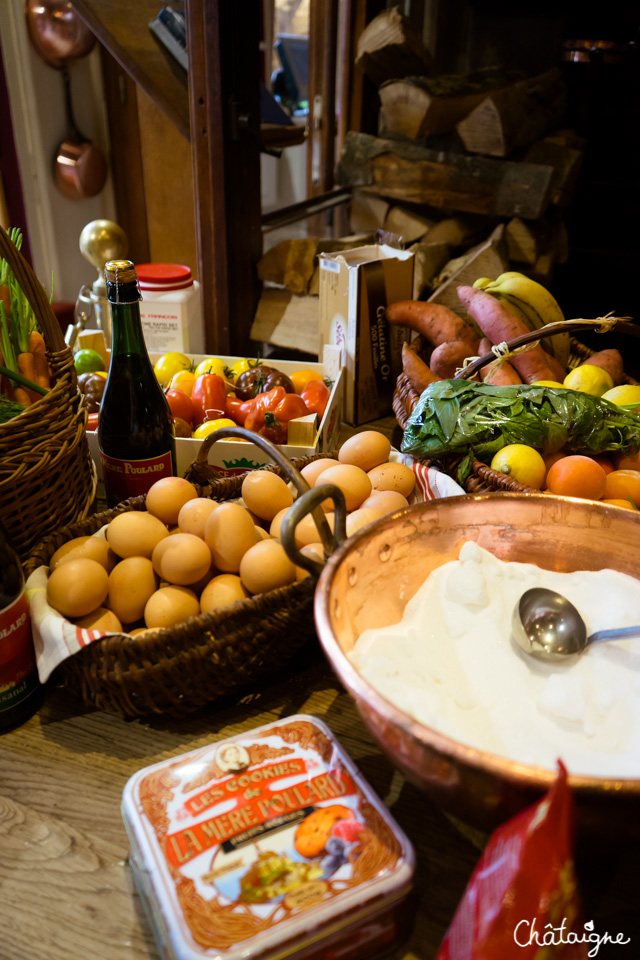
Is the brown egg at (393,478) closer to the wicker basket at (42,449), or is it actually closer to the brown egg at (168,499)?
the brown egg at (168,499)

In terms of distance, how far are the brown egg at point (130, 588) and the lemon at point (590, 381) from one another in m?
0.74

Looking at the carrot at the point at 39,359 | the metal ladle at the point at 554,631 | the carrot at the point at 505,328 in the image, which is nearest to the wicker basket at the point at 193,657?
the metal ladle at the point at 554,631

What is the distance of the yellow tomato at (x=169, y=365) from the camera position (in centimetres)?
136

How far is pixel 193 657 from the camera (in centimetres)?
64

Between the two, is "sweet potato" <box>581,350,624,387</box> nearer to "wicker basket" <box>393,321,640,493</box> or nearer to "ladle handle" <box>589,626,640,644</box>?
"wicker basket" <box>393,321,640,493</box>

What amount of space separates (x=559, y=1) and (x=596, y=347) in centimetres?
141

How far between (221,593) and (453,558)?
0.24m

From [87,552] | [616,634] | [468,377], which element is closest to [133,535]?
[87,552]

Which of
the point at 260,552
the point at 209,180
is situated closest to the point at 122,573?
the point at 260,552

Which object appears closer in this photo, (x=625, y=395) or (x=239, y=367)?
(x=625, y=395)

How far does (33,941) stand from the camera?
531 millimetres

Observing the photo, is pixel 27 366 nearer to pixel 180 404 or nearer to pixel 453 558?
pixel 180 404

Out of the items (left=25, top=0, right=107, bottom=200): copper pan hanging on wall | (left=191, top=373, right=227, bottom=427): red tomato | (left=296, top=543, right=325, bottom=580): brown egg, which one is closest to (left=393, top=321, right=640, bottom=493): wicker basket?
(left=296, top=543, right=325, bottom=580): brown egg

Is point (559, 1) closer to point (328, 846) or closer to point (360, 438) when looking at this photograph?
point (360, 438)
